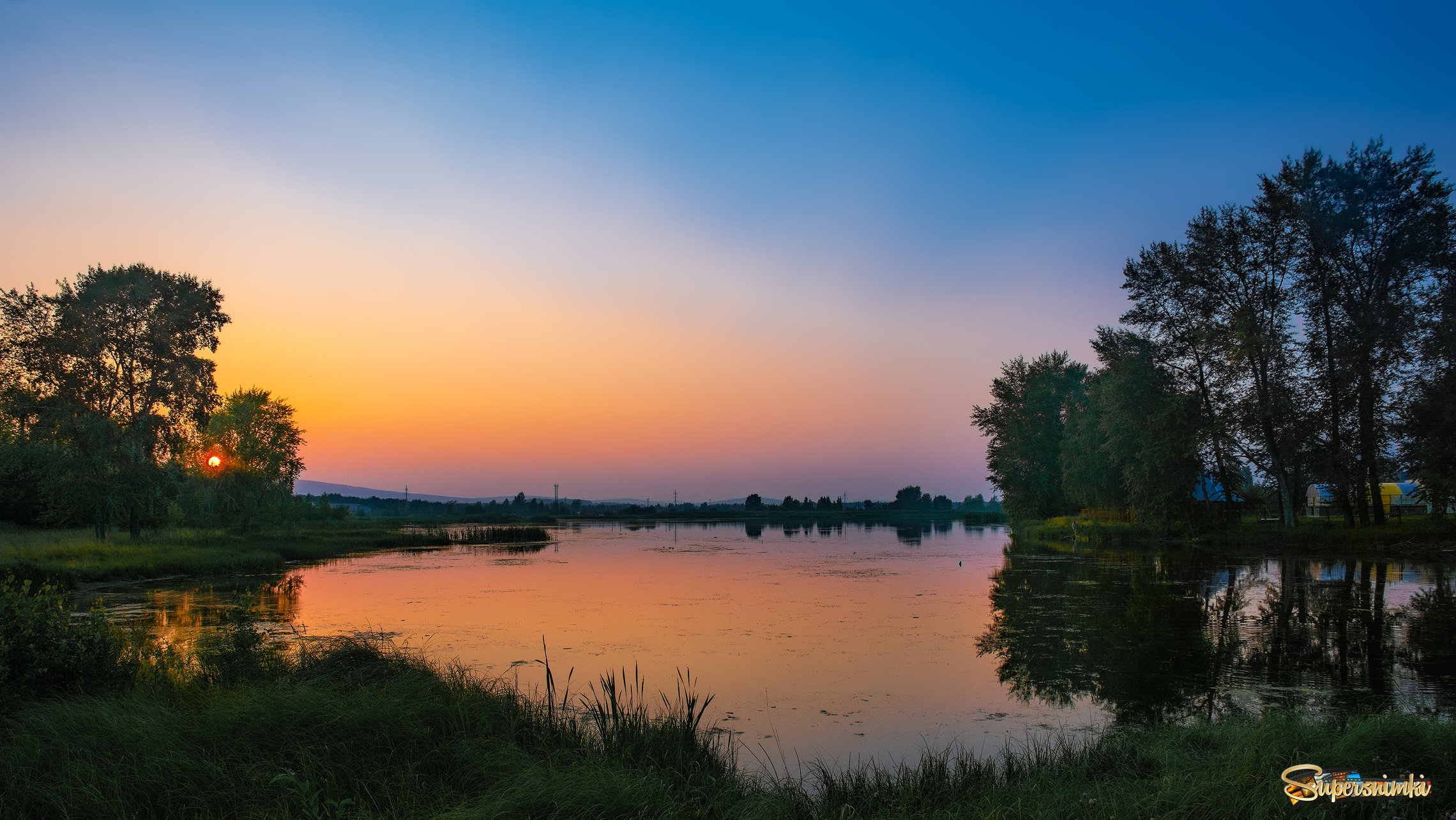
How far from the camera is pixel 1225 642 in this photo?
1223 cm

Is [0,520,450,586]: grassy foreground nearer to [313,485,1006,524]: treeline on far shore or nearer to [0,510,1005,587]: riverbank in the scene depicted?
[0,510,1005,587]: riverbank

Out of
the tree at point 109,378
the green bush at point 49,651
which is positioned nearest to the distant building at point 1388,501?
the green bush at point 49,651

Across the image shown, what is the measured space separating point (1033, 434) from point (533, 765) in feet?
167

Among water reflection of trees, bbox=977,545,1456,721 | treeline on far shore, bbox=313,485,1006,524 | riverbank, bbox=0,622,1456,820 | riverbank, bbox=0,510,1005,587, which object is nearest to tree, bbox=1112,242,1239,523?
water reflection of trees, bbox=977,545,1456,721

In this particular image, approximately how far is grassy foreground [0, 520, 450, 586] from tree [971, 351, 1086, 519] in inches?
Answer: 1592

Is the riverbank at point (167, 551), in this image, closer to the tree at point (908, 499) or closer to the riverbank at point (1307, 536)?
the riverbank at point (1307, 536)

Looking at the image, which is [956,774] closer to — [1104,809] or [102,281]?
[1104,809]

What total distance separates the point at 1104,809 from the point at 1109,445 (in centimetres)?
3344

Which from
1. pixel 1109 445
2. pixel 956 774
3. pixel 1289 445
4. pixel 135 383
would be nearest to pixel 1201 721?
pixel 956 774

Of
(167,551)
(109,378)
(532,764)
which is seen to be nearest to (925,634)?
(532,764)

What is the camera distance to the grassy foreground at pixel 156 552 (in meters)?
21.2

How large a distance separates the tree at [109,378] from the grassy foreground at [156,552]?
1.72m

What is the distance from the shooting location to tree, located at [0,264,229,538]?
85.0 ft

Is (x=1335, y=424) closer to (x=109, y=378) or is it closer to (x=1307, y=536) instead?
(x=1307, y=536)
